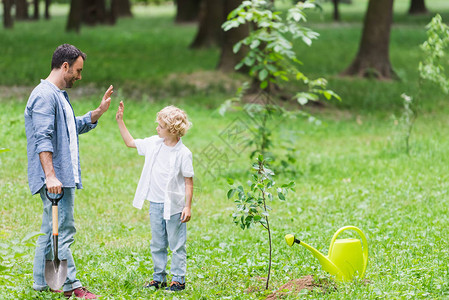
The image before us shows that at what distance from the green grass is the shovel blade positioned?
0.39 ft

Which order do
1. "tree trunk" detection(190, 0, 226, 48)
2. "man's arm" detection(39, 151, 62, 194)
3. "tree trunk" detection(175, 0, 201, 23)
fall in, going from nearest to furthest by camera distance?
"man's arm" detection(39, 151, 62, 194)
"tree trunk" detection(190, 0, 226, 48)
"tree trunk" detection(175, 0, 201, 23)

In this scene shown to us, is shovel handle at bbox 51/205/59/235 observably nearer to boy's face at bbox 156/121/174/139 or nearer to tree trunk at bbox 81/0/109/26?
boy's face at bbox 156/121/174/139

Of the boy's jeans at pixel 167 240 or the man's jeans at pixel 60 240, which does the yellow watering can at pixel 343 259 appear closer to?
the boy's jeans at pixel 167 240

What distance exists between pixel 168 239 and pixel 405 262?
2.14 meters

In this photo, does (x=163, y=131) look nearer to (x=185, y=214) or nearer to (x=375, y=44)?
(x=185, y=214)

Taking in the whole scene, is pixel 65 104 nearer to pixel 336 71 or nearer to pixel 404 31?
pixel 336 71

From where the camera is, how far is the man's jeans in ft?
16.5

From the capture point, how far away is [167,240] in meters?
5.42

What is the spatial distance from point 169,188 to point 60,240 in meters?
0.92

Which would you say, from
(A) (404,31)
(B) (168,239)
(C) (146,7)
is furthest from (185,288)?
(C) (146,7)

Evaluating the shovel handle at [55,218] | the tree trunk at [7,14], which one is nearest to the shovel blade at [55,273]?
the shovel handle at [55,218]

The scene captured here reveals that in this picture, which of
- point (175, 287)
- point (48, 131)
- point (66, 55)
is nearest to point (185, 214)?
point (175, 287)

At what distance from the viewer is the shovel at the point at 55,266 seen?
4.86 m

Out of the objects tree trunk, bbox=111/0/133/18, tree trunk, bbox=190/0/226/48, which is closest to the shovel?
tree trunk, bbox=190/0/226/48
